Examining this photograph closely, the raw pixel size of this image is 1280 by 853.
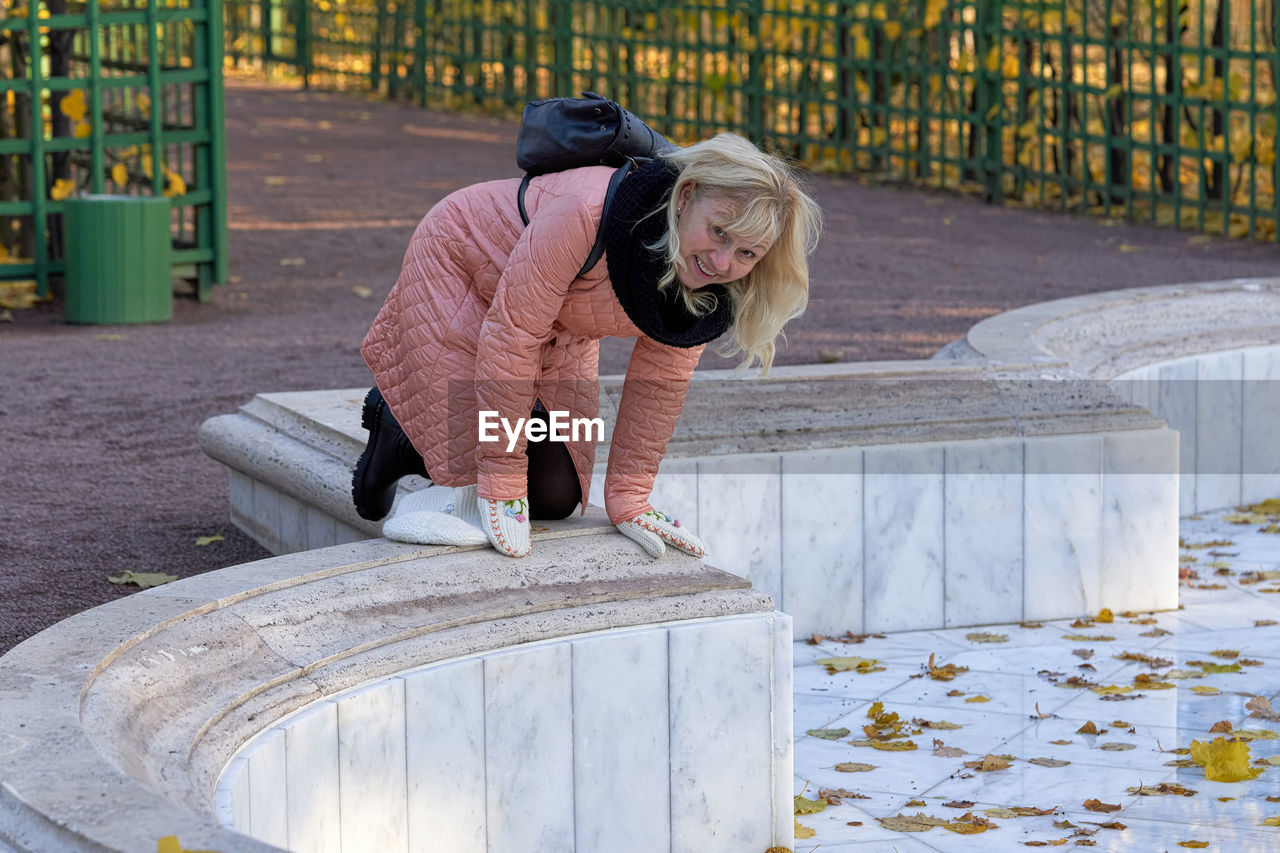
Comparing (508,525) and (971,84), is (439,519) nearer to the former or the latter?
(508,525)

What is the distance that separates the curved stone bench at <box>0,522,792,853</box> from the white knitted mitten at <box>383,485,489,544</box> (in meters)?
0.03

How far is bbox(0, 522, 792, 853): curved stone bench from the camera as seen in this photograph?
2.80m

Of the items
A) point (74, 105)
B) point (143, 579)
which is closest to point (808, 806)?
point (143, 579)

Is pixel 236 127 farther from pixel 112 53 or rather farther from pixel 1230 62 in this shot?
pixel 1230 62

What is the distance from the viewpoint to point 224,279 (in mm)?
8711

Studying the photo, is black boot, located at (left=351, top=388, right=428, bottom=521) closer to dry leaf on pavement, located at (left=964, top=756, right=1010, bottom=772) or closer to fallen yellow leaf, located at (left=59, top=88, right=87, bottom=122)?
dry leaf on pavement, located at (left=964, top=756, right=1010, bottom=772)

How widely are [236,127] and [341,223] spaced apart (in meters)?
4.98

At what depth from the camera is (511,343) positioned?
3336mm

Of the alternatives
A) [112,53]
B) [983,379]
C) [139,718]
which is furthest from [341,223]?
[139,718]

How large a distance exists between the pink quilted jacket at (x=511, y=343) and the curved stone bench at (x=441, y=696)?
19cm

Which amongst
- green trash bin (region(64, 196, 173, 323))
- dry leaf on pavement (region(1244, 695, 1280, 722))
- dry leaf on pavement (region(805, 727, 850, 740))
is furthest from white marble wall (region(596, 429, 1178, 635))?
green trash bin (region(64, 196, 173, 323))

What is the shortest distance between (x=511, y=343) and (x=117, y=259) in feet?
16.2

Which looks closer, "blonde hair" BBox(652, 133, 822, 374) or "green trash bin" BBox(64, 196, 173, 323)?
"blonde hair" BBox(652, 133, 822, 374)

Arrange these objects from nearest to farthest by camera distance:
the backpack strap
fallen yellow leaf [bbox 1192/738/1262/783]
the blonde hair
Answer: the blonde hair, the backpack strap, fallen yellow leaf [bbox 1192/738/1262/783]
